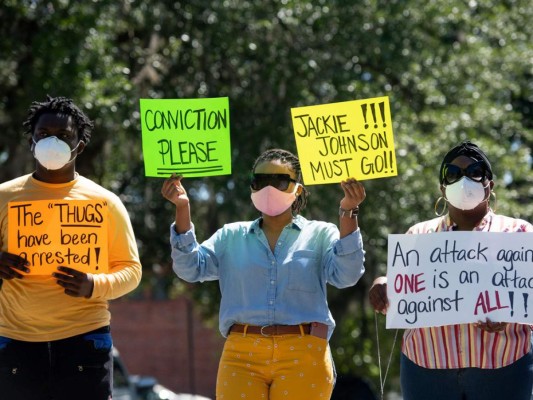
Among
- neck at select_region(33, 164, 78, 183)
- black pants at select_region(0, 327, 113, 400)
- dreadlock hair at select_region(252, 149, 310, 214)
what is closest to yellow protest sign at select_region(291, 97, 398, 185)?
dreadlock hair at select_region(252, 149, 310, 214)

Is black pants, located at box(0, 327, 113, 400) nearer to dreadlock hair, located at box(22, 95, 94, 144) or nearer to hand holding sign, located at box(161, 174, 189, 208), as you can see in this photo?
hand holding sign, located at box(161, 174, 189, 208)

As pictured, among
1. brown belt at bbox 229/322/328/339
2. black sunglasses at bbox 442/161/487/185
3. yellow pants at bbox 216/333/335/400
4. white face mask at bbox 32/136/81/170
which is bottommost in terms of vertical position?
yellow pants at bbox 216/333/335/400

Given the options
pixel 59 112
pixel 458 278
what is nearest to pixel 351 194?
pixel 458 278

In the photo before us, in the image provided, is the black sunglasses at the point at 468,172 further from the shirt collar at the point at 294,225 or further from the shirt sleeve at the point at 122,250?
the shirt sleeve at the point at 122,250

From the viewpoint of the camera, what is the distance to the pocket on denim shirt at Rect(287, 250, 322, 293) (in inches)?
195

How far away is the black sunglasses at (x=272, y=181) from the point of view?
507 centimetres

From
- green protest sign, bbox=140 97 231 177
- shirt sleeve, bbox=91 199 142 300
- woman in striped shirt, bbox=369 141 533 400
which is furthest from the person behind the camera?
green protest sign, bbox=140 97 231 177

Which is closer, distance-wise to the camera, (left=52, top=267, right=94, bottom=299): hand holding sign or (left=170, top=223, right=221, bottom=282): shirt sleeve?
(left=52, top=267, right=94, bottom=299): hand holding sign

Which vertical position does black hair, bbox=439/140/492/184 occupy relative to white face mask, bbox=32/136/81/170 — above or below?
below

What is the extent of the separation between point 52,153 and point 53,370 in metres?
0.93

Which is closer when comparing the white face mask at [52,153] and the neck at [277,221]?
the white face mask at [52,153]

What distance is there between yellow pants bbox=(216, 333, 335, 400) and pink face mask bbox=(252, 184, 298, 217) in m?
0.57

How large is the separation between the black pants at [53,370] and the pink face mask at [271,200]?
0.94 meters

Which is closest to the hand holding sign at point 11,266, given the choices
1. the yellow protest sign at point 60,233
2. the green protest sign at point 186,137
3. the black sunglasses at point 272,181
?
the yellow protest sign at point 60,233
